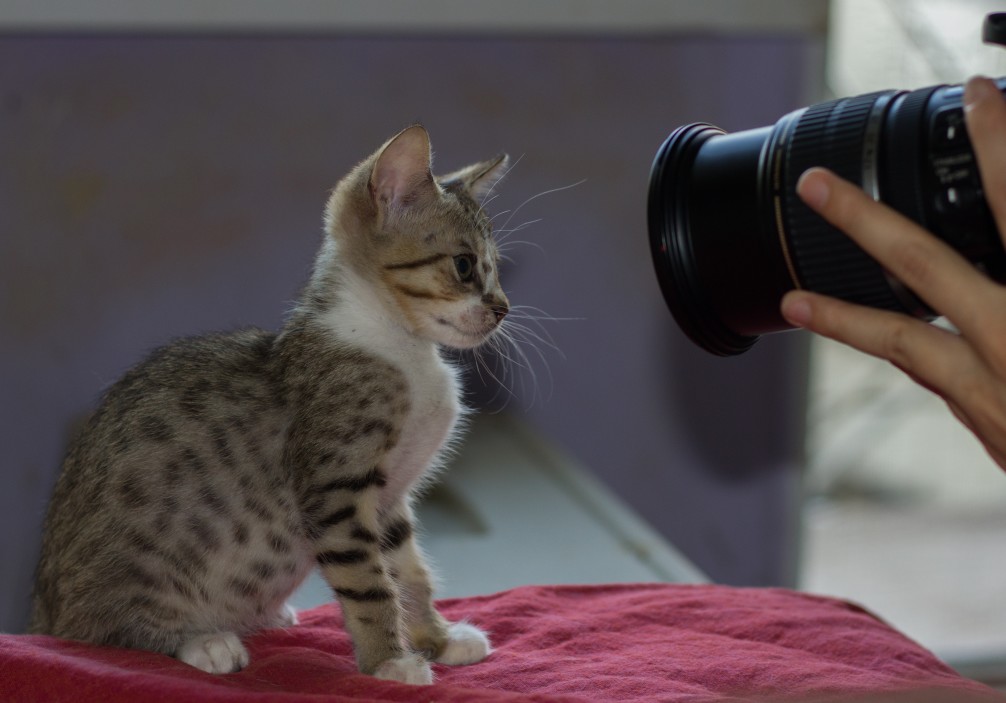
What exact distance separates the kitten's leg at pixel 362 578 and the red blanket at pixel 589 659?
4cm

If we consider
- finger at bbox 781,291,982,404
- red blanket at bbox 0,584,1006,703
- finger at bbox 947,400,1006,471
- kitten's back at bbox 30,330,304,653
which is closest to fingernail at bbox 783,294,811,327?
finger at bbox 781,291,982,404

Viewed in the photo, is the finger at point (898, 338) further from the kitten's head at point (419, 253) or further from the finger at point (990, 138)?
the kitten's head at point (419, 253)

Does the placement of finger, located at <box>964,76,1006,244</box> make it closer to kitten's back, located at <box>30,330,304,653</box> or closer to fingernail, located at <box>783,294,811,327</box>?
fingernail, located at <box>783,294,811,327</box>

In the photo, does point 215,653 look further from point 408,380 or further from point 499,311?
point 499,311

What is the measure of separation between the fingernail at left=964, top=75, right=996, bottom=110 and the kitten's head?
528 mm

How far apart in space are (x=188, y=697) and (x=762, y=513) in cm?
180

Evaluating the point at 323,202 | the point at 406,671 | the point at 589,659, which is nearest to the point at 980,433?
the point at 589,659

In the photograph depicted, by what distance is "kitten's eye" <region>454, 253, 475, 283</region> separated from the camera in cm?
118

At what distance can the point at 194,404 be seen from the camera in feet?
3.62

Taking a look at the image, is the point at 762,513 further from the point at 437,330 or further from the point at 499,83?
the point at 437,330

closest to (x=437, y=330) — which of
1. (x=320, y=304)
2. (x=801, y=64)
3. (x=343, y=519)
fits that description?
(x=320, y=304)

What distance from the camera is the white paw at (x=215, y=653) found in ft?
3.30

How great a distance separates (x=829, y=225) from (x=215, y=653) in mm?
668

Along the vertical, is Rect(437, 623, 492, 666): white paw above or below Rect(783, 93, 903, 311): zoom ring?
below
